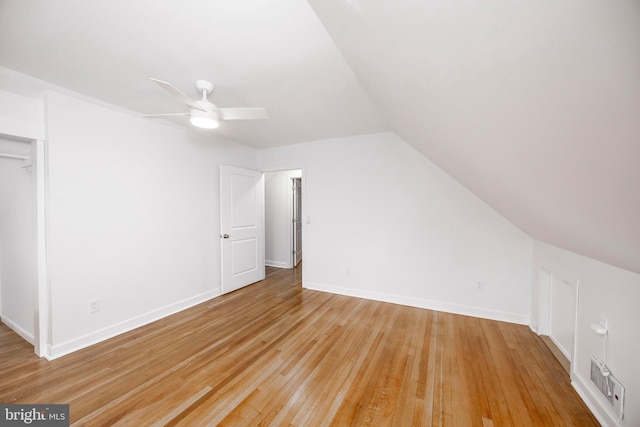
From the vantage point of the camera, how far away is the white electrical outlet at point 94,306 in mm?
2305

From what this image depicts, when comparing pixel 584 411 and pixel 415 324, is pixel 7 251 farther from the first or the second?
pixel 584 411

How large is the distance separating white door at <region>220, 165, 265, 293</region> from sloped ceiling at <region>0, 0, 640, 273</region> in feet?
4.72

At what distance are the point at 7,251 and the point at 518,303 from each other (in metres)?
5.94

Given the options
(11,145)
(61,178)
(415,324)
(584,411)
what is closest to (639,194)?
(584,411)

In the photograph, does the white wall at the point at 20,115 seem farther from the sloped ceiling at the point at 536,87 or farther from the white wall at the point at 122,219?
the sloped ceiling at the point at 536,87

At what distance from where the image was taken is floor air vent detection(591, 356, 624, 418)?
1318 millimetres

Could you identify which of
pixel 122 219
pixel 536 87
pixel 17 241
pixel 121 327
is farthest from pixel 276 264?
pixel 536 87

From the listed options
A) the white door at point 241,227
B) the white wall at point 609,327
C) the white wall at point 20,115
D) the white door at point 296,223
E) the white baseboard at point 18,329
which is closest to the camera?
the white wall at point 609,327

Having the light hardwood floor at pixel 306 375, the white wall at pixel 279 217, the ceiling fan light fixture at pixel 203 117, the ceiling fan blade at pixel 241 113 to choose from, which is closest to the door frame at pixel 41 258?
the light hardwood floor at pixel 306 375

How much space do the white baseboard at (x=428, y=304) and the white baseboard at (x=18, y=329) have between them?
10.5 ft

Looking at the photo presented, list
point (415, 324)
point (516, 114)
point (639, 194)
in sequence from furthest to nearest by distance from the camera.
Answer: point (415, 324), point (516, 114), point (639, 194)

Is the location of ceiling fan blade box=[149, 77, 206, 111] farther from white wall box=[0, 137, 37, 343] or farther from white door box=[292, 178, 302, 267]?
white door box=[292, 178, 302, 267]

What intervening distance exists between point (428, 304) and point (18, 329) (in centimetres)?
483

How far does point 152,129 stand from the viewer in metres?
2.77
